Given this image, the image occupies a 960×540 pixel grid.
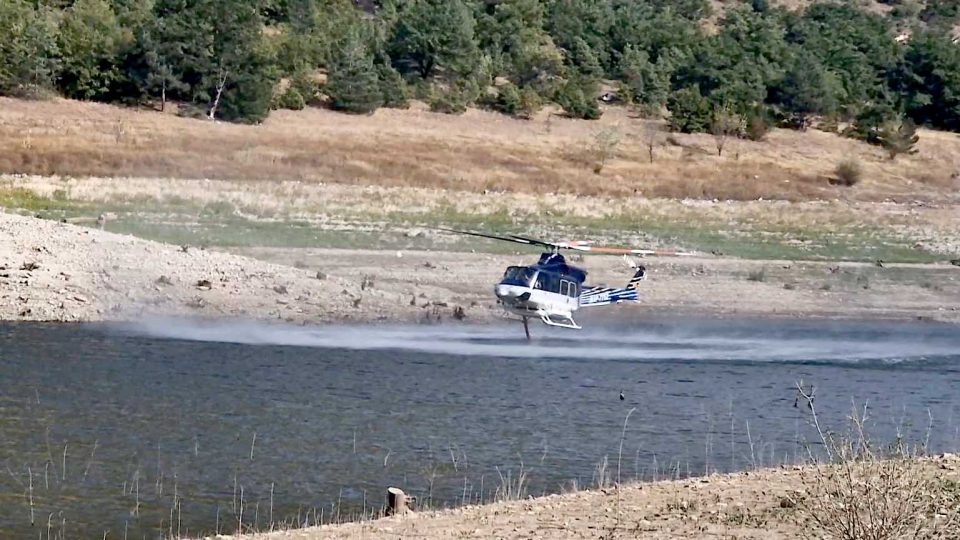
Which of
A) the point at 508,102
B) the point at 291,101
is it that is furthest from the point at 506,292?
the point at 508,102

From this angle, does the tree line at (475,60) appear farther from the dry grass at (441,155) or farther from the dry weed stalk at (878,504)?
the dry weed stalk at (878,504)

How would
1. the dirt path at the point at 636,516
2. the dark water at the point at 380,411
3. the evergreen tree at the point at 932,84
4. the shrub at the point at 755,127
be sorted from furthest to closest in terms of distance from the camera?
the evergreen tree at the point at 932,84 → the shrub at the point at 755,127 → the dark water at the point at 380,411 → the dirt path at the point at 636,516

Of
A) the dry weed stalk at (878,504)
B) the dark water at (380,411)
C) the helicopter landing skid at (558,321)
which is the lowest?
the dark water at (380,411)

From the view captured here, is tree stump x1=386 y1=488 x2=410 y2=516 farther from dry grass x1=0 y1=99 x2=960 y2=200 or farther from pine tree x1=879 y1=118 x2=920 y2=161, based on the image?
pine tree x1=879 y1=118 x2=920 y2=161

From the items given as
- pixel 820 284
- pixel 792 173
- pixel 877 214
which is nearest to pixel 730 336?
pixel 820 284

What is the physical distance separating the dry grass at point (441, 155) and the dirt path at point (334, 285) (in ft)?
60.0

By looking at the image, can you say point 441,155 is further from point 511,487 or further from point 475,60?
point 511,487

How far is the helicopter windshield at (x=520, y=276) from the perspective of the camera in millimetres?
27734

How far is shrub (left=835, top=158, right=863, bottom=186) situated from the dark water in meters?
35.5

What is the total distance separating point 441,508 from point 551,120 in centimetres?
6315

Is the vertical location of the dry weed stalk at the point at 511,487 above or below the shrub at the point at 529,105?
below

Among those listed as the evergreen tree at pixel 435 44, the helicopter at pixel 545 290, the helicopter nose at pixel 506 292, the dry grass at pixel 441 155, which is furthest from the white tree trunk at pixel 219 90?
the helicopter nose at pixel 506 292

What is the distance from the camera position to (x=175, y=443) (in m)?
18.2

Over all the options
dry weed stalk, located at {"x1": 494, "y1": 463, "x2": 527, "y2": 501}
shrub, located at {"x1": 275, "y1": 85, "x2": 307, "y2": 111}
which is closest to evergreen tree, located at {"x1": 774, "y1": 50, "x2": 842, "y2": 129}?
shrub, located at {"x1": 275, "y1": 85, "x2": 307, "y2": 111}
